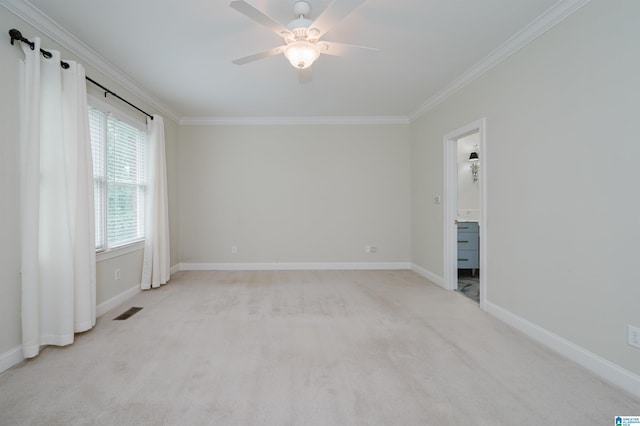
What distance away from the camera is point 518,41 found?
102 inches

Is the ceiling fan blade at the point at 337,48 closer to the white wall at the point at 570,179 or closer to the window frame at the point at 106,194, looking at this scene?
the white wall at the point at 570,179

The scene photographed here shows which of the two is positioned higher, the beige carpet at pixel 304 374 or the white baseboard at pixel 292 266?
the white baseboard at pixel 292 266

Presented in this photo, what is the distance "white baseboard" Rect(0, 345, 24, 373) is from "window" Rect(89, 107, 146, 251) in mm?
1148

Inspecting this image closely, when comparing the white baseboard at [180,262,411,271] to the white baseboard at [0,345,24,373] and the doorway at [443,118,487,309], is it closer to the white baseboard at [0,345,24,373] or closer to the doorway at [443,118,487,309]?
the doorway at [443,118,487,309]

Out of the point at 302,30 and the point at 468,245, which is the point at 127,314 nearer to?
the point at 302,30

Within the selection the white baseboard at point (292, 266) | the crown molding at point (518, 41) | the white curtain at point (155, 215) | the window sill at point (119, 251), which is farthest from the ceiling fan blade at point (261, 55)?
the white baseboard at point (292, 266)

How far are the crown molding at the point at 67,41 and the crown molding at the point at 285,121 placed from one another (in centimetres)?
113

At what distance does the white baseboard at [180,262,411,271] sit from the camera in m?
5.04

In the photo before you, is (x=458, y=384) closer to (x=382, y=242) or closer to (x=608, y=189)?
(x=608, y=189)

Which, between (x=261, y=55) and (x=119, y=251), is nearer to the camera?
(x=261, y=55)

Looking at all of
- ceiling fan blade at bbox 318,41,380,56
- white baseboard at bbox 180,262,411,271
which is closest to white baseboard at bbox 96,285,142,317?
white baseboard at bbox 180,262,411,271

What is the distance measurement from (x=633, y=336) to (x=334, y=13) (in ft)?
9.02

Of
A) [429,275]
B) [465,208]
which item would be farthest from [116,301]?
[465,208]

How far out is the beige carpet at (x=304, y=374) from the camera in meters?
1.59
